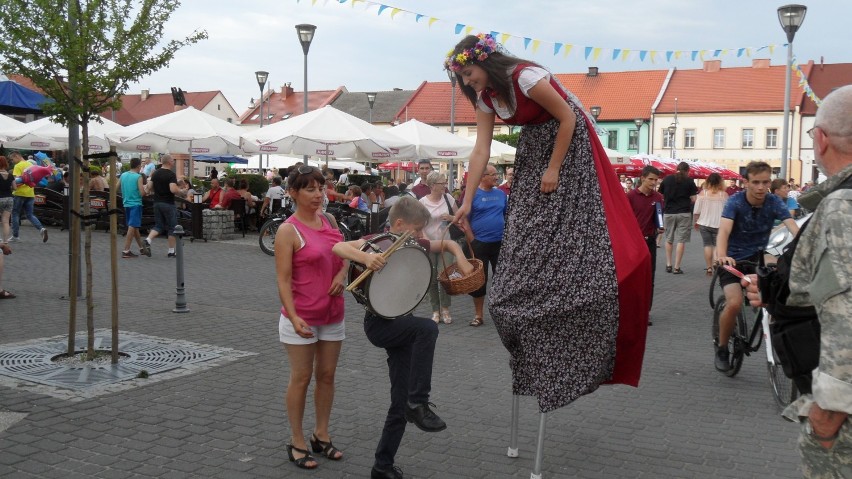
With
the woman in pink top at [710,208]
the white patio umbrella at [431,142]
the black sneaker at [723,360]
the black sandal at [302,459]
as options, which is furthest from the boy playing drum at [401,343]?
the white patio umbrella at [431,142]

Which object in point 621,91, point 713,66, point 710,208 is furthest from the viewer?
point 621,91

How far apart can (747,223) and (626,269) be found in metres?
3.61

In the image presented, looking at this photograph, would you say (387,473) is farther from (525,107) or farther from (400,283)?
(525,107)

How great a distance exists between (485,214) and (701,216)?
20.0 feet

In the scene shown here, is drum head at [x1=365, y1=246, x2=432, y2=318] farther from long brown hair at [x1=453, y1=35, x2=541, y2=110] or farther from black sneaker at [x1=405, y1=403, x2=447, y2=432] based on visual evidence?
long brown hair at [x1=453, y1=35, x2=541, y2=110]

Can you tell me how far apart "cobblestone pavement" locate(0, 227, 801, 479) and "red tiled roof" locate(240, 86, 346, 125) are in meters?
77.8

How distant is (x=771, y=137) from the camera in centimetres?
6331

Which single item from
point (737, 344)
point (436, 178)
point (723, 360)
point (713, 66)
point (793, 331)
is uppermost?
point (713, 66)

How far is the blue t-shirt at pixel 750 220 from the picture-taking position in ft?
23.8

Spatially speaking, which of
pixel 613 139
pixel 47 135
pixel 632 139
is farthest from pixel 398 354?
pixel 613 139

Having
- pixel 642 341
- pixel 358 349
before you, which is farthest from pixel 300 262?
pixel 358 349

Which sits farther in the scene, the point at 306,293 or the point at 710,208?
the point at 710,208

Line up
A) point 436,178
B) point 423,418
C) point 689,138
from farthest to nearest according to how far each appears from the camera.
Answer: point 689,138 → point 436,178 → point 423,418

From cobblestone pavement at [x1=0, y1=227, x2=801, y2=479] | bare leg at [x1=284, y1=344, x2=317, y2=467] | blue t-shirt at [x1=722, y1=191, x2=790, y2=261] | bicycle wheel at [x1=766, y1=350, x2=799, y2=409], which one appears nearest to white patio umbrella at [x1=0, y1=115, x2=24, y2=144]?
cobblestone pavement at [x1=0, y1=227, x2=801, y2=479]
